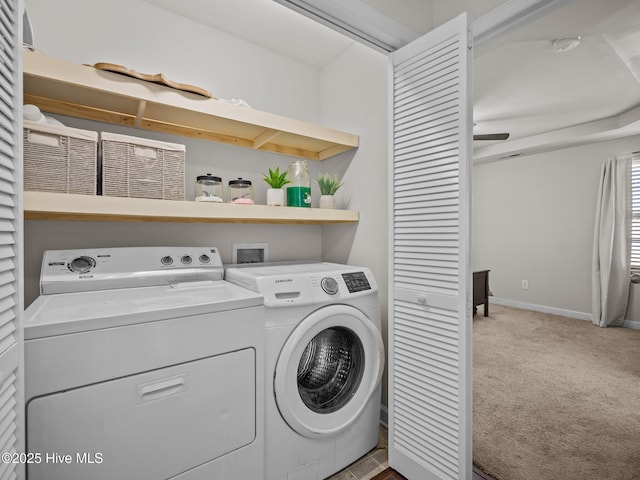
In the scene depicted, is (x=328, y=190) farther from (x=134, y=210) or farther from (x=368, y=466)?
(x=368, y=466)

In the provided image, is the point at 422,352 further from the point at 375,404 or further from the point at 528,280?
the point at 528,280

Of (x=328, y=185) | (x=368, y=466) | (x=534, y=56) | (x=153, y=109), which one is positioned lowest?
(x=368, y=466)

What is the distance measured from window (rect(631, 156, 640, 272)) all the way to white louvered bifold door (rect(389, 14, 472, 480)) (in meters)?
4.00

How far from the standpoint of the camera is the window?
3.71 m

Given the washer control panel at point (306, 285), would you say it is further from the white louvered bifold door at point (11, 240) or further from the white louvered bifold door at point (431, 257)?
the white louvered bifold door at point (11, 240)

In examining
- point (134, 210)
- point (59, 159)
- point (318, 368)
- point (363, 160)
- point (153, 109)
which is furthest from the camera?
point (363, 160)

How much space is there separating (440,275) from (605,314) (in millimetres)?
3978

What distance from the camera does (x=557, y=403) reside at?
85.0 inches

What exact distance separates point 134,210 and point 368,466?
1682 mm

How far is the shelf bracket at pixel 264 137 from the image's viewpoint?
1814mm

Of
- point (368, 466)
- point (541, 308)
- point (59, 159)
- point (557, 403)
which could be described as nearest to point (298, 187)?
point (59, 159)

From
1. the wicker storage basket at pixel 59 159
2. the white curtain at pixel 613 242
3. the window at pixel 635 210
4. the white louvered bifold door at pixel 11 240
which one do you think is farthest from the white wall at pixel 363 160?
the window at pixel 635 210

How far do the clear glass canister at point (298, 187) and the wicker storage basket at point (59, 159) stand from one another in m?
1.00

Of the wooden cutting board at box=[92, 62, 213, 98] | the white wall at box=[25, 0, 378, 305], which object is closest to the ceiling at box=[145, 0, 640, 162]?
the white wall at box=[25, 0, 378, 305]
